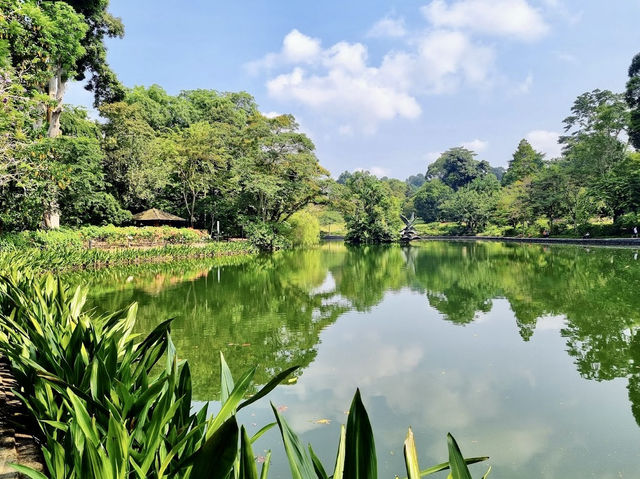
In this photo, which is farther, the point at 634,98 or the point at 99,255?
the point at 634,98

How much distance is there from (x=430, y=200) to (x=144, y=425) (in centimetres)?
4641

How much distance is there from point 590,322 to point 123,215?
65.5 feet

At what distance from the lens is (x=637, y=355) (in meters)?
4.11

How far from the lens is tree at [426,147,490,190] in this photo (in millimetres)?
49969

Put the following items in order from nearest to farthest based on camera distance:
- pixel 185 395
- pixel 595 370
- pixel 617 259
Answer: pixel 185 395
pixel 595 370
pixel 617 259

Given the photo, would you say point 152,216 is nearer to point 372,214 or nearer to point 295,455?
point 372,214

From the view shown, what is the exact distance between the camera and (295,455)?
A: 83 centimetres

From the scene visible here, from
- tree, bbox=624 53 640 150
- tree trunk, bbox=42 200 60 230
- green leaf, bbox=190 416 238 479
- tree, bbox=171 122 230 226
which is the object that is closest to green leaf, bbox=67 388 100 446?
green leaf, bbox=190 416 238 479

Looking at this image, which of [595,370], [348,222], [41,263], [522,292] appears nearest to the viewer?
[595,370]

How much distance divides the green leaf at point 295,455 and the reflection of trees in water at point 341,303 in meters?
2.60

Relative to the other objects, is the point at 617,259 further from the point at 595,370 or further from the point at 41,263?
the point at 41,263

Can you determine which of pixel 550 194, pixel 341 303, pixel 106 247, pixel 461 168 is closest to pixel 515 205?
pixel 550 194

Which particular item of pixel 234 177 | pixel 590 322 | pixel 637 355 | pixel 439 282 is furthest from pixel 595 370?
pixel 234 177

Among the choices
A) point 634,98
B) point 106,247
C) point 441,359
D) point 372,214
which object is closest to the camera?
point 441,359
